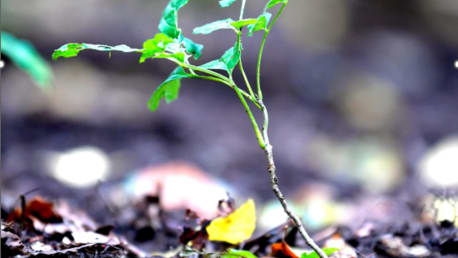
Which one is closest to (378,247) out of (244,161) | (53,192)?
(53,192)

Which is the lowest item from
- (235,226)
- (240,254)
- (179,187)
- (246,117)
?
(240,254)

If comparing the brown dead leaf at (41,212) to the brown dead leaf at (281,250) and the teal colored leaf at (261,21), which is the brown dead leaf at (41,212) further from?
the teal colored leaf at (261,21)

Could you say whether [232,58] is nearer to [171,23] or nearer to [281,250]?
[171,23]

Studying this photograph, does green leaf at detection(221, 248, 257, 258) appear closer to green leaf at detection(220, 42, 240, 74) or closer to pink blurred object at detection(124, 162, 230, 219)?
green leaf at detection(220, 42, 240, 74)

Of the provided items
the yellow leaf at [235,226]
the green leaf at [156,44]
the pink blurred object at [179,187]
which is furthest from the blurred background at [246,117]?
the green leaf at [156,44]

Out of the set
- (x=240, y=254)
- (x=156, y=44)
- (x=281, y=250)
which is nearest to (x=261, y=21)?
(x=156, y=44)

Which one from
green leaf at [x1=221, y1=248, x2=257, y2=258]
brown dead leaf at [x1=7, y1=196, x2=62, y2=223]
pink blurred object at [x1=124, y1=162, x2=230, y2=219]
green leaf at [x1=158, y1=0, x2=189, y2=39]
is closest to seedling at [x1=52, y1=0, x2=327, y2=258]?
green leaf at [x1=158, y1=0, x2=189, y2=39]
